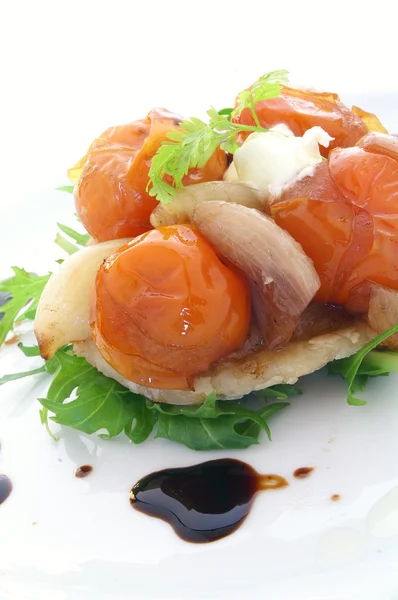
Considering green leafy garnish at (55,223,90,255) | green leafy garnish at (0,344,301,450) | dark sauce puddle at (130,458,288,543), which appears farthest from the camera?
green leafy garnish at (55,223,90,255)

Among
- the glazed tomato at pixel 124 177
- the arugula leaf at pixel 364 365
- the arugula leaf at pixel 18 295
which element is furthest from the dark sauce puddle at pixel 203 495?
the arugula leaf at pixel 18 295

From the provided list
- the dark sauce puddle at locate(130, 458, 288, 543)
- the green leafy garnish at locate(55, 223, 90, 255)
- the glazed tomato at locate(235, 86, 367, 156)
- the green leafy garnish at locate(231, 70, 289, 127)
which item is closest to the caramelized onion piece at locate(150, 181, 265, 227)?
the green leafy garnish at locate(231, 70, 289, 127)

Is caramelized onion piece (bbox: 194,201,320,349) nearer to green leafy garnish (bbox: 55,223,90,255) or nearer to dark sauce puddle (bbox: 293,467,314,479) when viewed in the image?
dark sauce puddle (bbox: 293,467,314,479)

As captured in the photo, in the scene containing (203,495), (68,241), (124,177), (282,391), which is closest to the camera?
(203,495)

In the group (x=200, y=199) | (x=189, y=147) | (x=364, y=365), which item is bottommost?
(x=364, y=365)

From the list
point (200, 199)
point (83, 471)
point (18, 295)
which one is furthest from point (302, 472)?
point (18, 295)

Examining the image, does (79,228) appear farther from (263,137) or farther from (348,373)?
(348,373)

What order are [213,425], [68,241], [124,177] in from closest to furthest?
1. [213,425]
2. [124,177]
3. [68,241]

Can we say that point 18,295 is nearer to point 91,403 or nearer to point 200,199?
point 91,403
